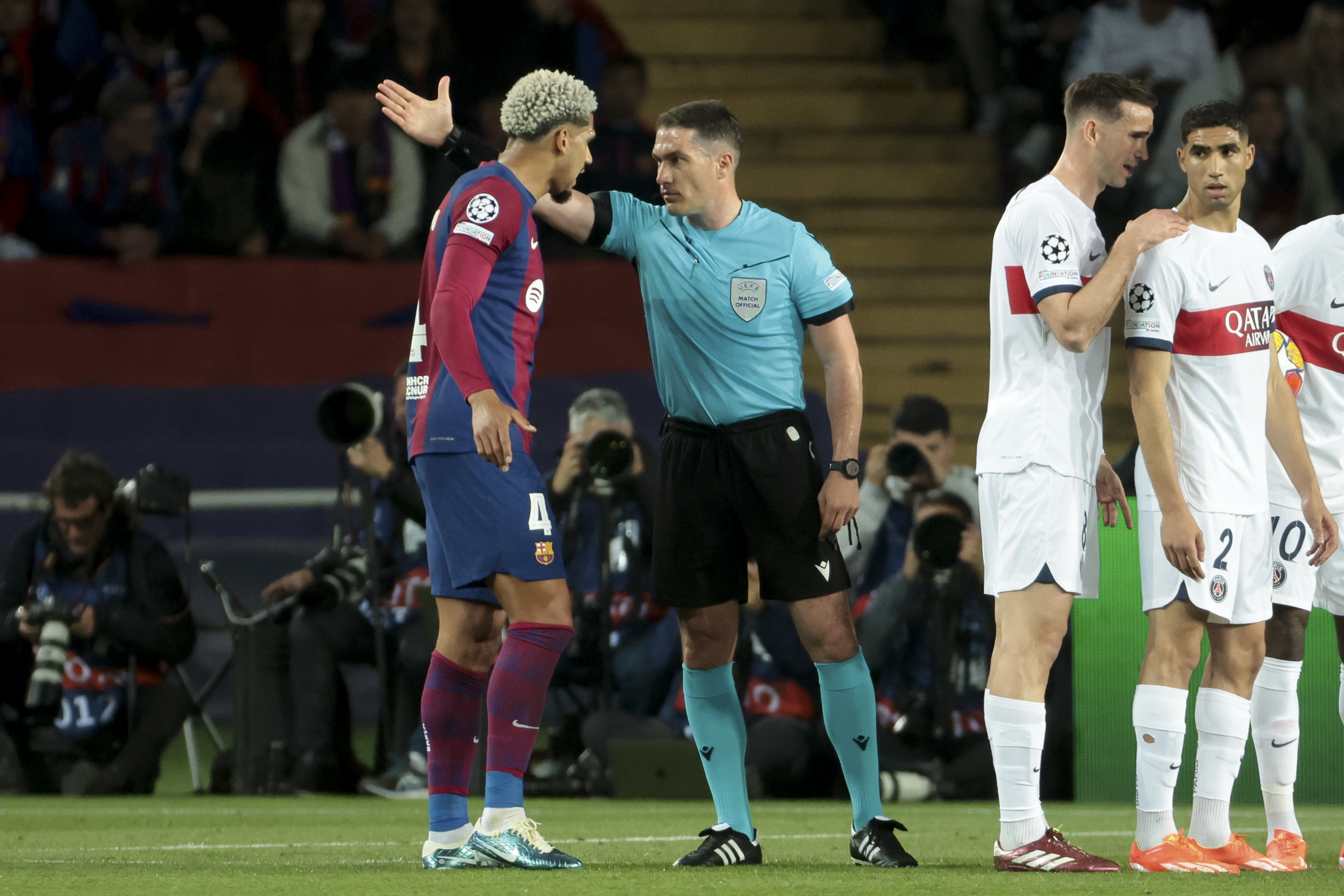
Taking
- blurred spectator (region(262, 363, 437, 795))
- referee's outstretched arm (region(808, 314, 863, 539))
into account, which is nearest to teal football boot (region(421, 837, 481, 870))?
referee's outstretched arm (region(808, 314, 863, 539))

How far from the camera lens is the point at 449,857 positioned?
15.3ft

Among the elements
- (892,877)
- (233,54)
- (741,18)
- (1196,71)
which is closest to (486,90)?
(233,54)

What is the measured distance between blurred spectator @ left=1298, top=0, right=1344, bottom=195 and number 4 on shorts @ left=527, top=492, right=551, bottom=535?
8.73 m

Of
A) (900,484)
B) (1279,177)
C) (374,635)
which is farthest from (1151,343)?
(1279,177)

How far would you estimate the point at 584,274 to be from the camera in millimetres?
11391

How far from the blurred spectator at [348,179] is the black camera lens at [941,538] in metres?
4.83

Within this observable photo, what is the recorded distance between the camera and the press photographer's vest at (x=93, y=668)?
8031mm

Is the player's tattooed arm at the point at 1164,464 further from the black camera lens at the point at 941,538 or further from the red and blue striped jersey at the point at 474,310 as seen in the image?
the black camera lens at the point at 941,538

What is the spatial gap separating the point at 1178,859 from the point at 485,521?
187cm

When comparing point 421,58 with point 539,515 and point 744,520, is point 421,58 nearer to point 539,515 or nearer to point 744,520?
point 744,520

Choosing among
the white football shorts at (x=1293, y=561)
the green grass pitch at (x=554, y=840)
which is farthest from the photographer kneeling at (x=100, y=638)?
the white football shorts at (x=1293, y=561)

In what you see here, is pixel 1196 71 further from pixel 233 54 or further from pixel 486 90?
pixel 233 54

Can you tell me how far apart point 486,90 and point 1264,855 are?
27.5ft

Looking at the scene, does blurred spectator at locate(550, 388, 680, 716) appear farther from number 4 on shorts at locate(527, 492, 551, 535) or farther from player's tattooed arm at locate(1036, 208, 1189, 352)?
player's tattooed arm at locate(1036, 208, 1189, 352)
